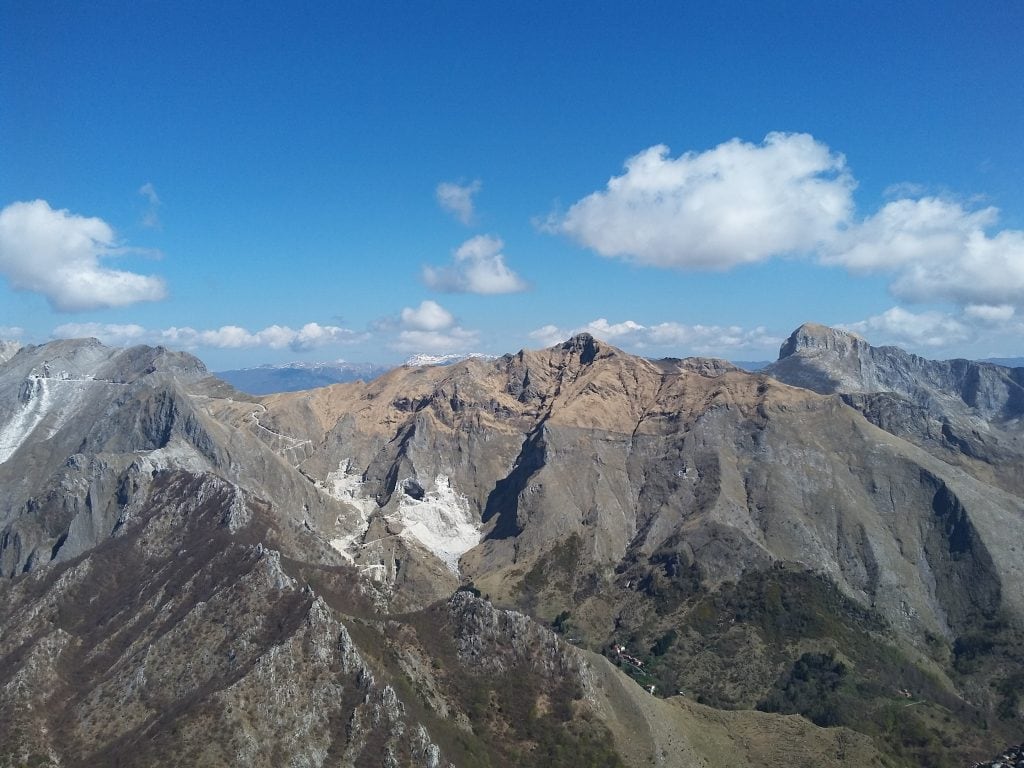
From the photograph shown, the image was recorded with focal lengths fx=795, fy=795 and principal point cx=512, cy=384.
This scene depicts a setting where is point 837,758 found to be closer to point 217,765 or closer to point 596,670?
point 596,670

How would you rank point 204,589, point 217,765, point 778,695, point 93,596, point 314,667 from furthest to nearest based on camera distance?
point 778,695 < point 93,596 < point 204,589 < point 314,667 < point 217,765

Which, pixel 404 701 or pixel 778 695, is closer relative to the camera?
pixel 404 701

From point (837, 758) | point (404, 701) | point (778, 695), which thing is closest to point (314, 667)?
point (404, 701)

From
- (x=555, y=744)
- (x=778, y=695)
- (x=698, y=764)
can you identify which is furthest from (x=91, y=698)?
(x=778, y=695)

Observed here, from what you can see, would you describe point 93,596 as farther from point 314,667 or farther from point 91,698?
point 314,667

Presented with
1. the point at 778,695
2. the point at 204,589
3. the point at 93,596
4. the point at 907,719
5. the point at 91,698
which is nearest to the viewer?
the point at 91,698

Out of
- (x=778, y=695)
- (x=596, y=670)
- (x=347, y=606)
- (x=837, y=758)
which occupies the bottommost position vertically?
(x=778, y=695)

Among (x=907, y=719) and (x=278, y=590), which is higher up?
(x=278, y=590)

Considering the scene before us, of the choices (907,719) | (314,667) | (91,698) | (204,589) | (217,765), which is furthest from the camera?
(907,719)

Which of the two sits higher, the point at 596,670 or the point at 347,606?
the point at 347,606
